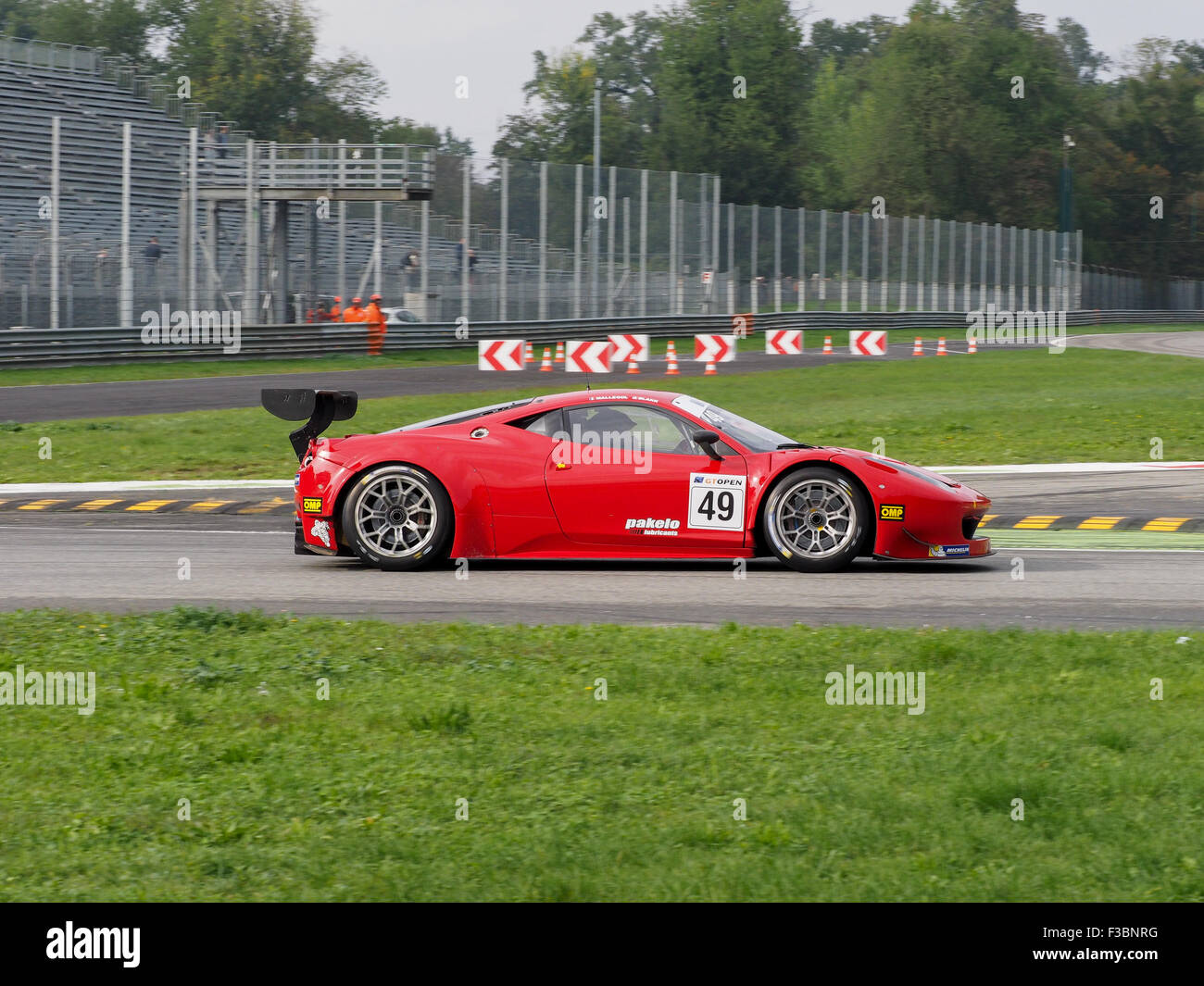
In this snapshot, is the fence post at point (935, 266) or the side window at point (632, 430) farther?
the fence post at point (935, 266)

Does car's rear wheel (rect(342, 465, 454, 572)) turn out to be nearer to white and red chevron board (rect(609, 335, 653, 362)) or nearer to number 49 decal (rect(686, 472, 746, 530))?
number 49 decal (rect(686, 472, 746, 530))

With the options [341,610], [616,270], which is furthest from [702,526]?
[616,270]

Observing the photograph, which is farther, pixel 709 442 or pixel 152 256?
pixel 152 256

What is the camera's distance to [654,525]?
34.2 feet

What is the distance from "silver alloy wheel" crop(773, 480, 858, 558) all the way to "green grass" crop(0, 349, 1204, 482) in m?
7.44

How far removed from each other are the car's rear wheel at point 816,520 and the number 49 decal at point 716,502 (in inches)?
7.6

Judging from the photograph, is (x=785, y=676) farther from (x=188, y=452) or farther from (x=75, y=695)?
(x=188, y=452)

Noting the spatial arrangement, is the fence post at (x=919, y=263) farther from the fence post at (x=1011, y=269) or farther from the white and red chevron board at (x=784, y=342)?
the white and red chevron board at (x=784, y=342)

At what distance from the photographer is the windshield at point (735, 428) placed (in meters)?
10.6

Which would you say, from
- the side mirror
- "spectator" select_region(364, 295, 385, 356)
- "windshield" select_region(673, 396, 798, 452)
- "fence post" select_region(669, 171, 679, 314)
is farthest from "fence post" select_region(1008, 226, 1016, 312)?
the side mirror

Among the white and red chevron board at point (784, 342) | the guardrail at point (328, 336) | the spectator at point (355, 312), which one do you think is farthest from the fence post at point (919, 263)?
the spectator at point (355, 312)

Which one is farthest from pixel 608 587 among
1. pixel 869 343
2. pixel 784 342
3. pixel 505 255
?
pixel 505 255

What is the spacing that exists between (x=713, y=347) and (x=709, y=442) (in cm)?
2473
